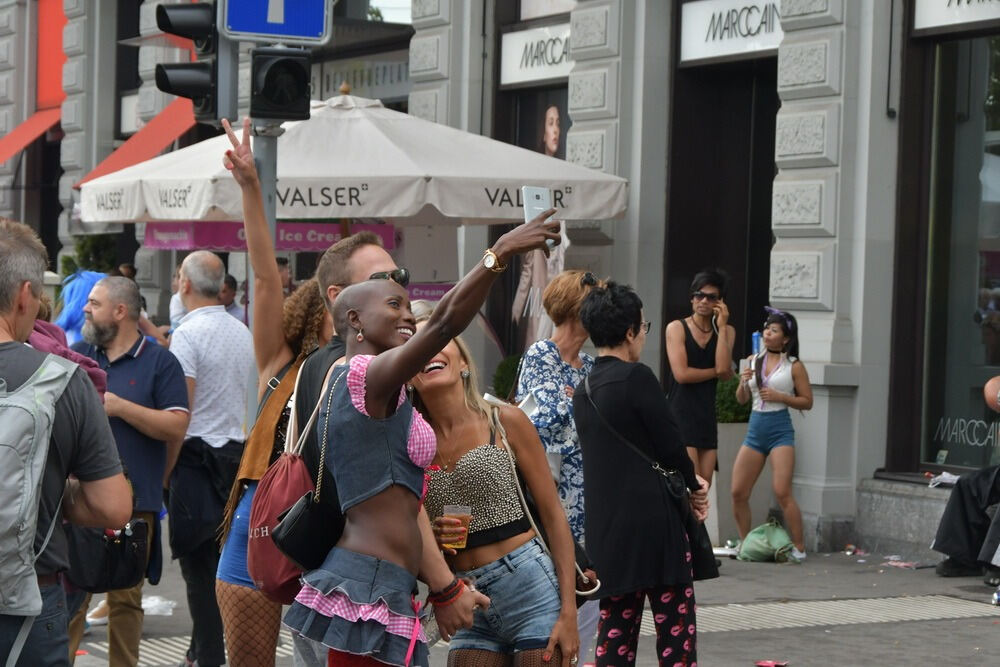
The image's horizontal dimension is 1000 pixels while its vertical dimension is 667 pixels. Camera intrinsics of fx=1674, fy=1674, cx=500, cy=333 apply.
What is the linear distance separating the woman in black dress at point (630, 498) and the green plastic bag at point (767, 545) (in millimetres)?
4823

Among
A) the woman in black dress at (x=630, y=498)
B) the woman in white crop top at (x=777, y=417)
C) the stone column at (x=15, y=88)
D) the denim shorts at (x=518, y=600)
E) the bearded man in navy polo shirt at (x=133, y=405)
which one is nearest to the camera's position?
the denim shorts at (x=518, y=600)

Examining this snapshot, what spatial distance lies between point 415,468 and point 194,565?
3.45 meters

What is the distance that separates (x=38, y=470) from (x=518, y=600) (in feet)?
4.83

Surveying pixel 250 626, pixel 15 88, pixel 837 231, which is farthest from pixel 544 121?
pixel 15 88

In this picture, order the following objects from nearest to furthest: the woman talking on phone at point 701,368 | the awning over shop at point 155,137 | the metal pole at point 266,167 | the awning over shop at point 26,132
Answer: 1. the metal pole at point 266,167
2. the woman talking on phone at point 701,368
3. the awning over shop at point 155,137
4. the awning over shop at point 26,132

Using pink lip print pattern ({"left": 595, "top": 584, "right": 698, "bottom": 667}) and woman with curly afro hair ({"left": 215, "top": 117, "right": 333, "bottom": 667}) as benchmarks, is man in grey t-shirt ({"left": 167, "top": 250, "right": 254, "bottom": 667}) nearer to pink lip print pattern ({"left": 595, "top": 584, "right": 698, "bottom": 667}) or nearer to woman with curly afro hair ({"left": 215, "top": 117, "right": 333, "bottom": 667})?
woman with curly afro hair ({"left": 215, "top": 117, "right": 333, "bottom": 667})

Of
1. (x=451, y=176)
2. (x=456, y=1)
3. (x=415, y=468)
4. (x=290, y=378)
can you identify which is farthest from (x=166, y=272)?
(x=415, y=468)

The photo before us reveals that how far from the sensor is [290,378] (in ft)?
17.5

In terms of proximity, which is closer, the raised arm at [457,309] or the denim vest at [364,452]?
the raised arm at [457,309]

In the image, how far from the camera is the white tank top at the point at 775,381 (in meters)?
11.1

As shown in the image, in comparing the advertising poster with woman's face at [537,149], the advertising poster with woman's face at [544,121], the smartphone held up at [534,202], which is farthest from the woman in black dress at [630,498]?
the advertising poster with woman's face at [544,121]

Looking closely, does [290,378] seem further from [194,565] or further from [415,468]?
[194,565]

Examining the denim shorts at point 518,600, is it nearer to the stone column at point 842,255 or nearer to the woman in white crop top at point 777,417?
the woman in white crop top at point 777,417

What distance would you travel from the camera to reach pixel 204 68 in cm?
801
